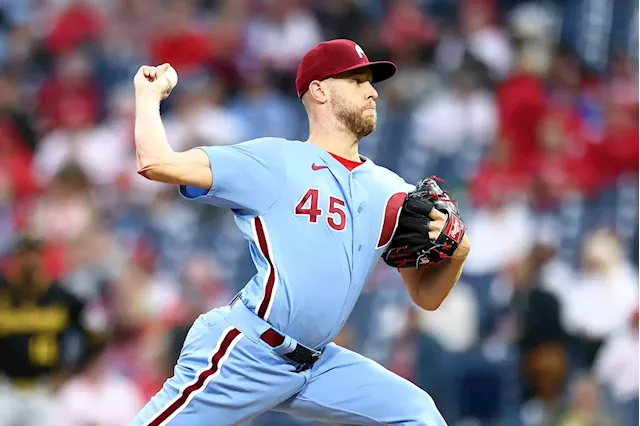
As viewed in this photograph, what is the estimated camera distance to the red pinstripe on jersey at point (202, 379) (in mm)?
3879

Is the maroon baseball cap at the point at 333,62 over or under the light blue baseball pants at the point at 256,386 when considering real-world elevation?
over

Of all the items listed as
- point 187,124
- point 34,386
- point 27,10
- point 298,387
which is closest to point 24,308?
point 34,386

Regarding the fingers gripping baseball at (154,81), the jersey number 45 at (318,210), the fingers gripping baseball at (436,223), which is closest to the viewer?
the fingers gripping baseball at (154,81)

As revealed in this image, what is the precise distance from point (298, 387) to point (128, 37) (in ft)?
25.5

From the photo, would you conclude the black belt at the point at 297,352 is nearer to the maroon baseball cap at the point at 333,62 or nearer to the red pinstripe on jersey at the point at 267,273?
the red pinstripe on jersey at the point at 267,273

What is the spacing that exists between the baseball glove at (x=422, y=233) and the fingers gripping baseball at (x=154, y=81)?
995 mm

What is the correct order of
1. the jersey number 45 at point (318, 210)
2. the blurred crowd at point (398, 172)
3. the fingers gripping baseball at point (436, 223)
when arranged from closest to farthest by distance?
the jersey number 45 at point (318, 210) → the fingers gripping baseball at point (436, 223) → the blurred crowd at point (398, 172)

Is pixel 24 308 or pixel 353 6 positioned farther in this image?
pixel 353 6

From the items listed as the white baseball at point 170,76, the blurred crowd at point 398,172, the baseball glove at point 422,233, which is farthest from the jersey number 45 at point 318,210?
the blurred crowd at point 398,172

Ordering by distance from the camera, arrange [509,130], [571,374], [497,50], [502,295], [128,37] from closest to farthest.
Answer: [571,374] → [502,295] → [509,130] → [497,50] → [128,37]

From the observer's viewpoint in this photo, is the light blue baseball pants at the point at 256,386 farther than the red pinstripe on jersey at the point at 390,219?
No

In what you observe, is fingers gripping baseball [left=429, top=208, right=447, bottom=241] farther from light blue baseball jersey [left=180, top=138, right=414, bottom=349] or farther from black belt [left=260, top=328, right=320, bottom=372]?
black belt [left=260, top=328, right=320, bottom=372]

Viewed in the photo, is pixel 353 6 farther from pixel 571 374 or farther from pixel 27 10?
pixel 571 374

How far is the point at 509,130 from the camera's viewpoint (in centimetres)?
940
